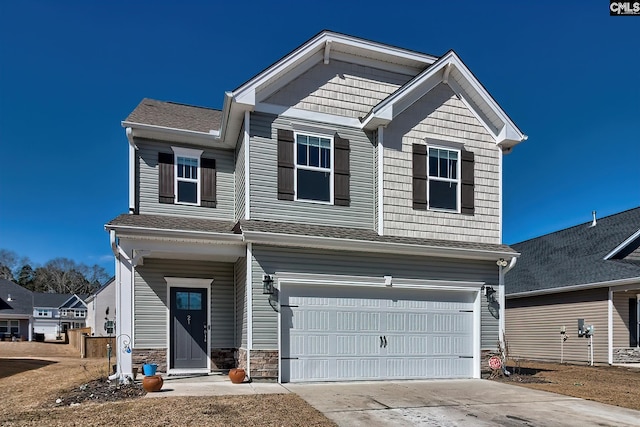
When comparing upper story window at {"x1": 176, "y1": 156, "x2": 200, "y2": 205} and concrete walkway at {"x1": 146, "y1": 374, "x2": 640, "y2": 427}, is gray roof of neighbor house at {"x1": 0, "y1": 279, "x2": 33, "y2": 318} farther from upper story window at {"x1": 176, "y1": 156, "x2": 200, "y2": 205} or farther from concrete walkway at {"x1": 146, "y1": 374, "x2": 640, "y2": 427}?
concrete walkway at {"x1": 146, "y1": 374, "x2": 640, "y2": 427}

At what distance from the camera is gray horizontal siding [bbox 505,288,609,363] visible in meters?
15.6

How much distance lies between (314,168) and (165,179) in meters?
3.86

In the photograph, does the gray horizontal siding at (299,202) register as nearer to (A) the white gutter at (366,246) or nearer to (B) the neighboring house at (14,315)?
(A) the white gutter at (366,246)

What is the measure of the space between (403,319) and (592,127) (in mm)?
16685

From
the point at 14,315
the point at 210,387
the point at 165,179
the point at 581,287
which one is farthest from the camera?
the point at 14,315

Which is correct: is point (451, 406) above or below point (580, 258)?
below

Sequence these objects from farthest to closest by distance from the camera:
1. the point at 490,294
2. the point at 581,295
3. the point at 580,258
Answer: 1. the point at 580,258
2. the point at 581,295
3. the point at 490,294

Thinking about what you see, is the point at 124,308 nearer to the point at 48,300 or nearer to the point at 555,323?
the point at 555,323

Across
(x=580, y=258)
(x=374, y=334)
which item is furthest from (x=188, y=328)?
(x=580, y=258)

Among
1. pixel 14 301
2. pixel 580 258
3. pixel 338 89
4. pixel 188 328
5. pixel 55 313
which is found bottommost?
pixel 55 313

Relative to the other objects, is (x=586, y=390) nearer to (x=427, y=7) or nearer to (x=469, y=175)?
(x=469, y=175)

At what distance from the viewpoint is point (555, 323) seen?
17172 mm

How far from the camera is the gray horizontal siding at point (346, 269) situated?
31.6ft

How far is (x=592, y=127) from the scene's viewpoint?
21.8 m
